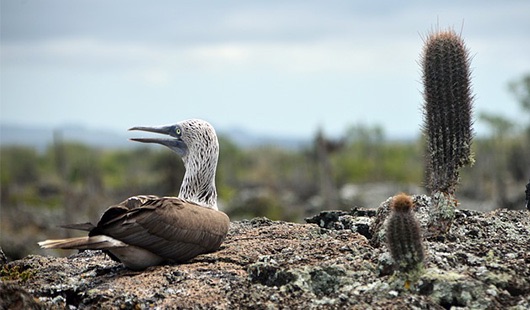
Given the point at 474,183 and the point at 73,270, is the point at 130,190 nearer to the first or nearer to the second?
the point at 474,183

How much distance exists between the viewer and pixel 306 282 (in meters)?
7.46

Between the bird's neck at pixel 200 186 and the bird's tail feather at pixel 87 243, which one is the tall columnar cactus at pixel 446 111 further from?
the bird's tail feather at pixel 87 243

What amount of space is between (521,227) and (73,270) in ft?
15.0

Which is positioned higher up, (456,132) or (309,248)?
(456,132)

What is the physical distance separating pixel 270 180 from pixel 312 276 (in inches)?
3337

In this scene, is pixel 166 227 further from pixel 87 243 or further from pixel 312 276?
pixel 312 276

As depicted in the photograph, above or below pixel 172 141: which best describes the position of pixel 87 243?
below

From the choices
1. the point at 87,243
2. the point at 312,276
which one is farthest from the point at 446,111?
the point at 87,243

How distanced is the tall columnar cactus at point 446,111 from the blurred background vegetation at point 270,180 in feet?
1.90

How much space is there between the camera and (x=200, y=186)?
9.68m

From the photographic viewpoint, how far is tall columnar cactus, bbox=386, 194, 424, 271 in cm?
729

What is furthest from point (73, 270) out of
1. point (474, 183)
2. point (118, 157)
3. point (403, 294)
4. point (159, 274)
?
point (118, 157)

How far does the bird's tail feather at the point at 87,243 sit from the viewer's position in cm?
801

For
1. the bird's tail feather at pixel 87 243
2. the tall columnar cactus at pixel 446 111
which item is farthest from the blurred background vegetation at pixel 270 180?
the bird's tail feather at pixel 87 243
